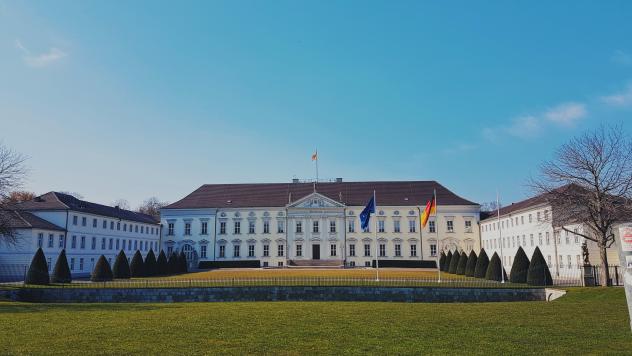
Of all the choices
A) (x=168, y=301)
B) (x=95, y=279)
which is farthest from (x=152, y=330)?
(x=95, y=279)

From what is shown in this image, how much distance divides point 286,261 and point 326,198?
10306 mm

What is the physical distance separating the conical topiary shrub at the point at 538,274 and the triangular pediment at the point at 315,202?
3586 centimetres

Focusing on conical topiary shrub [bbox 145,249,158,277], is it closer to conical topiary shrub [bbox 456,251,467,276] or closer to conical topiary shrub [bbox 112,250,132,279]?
conical topiary shrub [bbox 112,250,132,279]

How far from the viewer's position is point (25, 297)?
2428 cm

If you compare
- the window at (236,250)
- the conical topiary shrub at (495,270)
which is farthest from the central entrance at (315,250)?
the conical topiary shrub at (495,270)

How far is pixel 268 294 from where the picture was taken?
80.8ft

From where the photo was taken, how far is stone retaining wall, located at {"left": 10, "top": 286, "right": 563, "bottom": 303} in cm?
2391

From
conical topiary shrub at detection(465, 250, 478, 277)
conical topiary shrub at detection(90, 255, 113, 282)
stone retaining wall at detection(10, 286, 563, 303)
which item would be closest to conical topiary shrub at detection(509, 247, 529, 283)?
stone retaining wall at detection(10, 286, 563, 303)

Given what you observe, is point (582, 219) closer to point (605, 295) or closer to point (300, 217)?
point (605, 295)

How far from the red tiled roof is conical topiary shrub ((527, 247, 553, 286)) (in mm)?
34224

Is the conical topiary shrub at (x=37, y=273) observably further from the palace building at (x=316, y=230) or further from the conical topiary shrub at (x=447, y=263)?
the conical topiary shrub at (x=447, y=263)

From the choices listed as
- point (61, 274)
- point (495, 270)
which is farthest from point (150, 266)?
point (495, 270)

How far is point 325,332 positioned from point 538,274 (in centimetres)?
2174

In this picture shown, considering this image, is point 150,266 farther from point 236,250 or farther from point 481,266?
point 481,266
